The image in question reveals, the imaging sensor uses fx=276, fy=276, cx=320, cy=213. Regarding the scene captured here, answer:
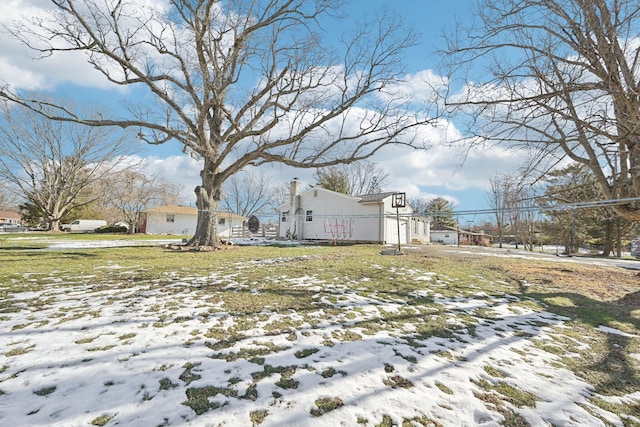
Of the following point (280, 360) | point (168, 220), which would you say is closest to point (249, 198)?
point (168, 220)

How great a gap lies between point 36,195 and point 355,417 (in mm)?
34256

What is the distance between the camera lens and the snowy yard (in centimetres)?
179

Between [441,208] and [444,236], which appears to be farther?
[441,208]

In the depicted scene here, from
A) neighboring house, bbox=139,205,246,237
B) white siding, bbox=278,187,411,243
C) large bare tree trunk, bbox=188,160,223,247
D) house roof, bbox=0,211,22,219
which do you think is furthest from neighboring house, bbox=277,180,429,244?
house roof, bbox=0,211,22,219

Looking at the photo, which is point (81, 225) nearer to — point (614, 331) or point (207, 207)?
point (207, 207)

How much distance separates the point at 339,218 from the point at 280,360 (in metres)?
16.0

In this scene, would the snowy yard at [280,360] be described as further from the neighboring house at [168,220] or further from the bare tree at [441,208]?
the bare tree at [441,208]

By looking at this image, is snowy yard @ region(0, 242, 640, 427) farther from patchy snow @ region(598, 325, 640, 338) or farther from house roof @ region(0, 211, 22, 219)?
house roof @ region(0, 211, 22, 219)

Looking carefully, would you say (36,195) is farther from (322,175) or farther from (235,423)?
(235,423)

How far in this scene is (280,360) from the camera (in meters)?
2.41

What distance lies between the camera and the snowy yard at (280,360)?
1794mm

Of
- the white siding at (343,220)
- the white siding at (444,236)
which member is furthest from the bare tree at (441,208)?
the white siding at (343,220)

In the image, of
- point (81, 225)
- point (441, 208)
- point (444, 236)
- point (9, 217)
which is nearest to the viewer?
point (81, 225)

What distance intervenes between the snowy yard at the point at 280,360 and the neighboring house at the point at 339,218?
490 inches
